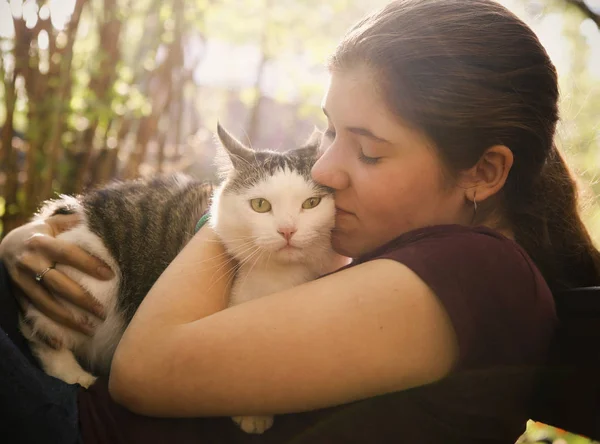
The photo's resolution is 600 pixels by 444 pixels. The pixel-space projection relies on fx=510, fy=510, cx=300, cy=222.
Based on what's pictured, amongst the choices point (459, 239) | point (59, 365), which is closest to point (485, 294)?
point (459, 239)

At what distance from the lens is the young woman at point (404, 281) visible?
118cm

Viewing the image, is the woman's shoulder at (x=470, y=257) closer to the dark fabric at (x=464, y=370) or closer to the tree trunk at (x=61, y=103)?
the dark fabric at (x=464, y=370)

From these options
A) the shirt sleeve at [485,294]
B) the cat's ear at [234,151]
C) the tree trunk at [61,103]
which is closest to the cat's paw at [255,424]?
the shirt sleeve at [485,294]

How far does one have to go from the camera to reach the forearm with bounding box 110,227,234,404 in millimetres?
1260

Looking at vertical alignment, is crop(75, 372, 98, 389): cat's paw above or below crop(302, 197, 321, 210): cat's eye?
below

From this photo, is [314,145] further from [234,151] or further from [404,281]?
[404,281]

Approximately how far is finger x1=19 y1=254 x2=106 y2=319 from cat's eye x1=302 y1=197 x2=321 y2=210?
2.68 feet

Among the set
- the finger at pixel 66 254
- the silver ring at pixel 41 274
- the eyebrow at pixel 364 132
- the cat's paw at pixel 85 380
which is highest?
the eyebrow at pixel 364 132

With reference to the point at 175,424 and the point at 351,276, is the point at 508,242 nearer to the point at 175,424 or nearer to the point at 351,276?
the point at 351,276

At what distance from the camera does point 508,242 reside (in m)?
1.28

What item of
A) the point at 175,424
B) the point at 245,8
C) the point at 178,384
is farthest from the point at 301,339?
the point at 245,8

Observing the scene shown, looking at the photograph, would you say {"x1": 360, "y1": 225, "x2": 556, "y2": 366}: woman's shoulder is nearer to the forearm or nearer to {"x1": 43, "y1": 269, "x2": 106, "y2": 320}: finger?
the forearm

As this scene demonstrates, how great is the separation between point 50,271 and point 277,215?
0.78m

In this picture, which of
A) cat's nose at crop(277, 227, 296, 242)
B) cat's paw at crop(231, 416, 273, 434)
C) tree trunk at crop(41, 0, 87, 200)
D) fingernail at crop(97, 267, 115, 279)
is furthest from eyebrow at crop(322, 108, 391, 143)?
tree trunk at crop(41, 0, 87, 200)
